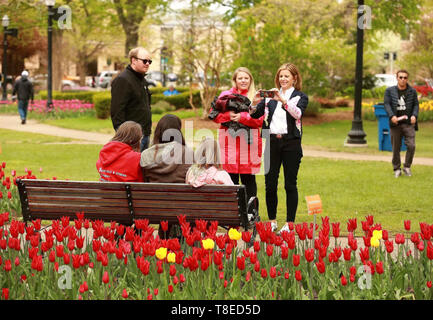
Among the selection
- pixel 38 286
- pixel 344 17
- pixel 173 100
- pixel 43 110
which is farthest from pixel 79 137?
pixel 344 17

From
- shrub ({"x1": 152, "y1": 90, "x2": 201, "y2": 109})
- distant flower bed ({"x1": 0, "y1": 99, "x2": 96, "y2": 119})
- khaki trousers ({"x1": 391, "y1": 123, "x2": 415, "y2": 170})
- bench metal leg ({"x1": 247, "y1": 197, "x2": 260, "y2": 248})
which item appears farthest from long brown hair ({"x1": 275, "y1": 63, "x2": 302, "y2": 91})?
shrub ({"x1": 152, "y1": 90, "x2": 201, "y2": 109})

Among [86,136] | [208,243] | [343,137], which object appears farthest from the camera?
[343,137]

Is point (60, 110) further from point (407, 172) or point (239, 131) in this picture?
point (239, 131)

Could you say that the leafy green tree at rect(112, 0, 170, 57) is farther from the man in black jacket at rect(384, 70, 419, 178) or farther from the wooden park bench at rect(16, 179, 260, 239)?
the wooden park bench at rect(16, 179, 260, 239)

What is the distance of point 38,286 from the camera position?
15.6ft

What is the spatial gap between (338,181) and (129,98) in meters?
5.05

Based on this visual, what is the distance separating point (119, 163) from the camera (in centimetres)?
648

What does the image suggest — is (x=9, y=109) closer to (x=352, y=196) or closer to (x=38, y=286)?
(x=352, y=196)

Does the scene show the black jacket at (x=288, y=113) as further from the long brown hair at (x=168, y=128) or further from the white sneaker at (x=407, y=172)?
the white sneaker at (x=407, y=172)

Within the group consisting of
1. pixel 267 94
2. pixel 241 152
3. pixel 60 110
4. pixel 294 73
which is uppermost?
pixel 294 73

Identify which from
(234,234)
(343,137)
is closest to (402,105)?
(234,234)

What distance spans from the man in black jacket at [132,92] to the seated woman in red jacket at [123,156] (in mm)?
1251

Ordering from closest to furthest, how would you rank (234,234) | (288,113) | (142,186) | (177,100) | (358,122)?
(234,234) < (142,186) < (288,113) < (358,122) < (177,100)

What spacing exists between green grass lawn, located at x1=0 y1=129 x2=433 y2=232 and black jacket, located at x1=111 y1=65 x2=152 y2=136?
1.95m
